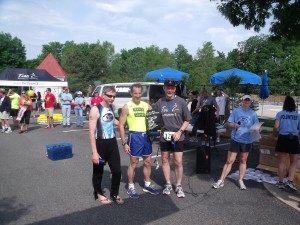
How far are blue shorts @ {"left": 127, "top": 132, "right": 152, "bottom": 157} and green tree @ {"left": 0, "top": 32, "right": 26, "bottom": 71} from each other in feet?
190

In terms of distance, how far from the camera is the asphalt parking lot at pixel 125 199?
13.6 ft

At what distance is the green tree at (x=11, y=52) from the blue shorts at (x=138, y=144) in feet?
190

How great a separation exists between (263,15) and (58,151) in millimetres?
6968

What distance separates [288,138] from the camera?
542 cm

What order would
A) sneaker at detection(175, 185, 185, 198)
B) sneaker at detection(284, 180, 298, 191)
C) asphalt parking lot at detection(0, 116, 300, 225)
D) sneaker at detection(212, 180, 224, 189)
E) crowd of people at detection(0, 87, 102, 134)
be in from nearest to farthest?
asphalt parking lot at detection(0, 116, 300, 225), sneaker at detection(175, 185, 185, 198), sneaker at detection(284, 180, 298, 191), sneaker at detection(212, 180, 224, 189), crowd of people at detection(0, 87, 102, 134)

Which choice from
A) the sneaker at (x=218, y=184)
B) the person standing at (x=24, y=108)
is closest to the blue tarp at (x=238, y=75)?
the person standing at (x=24, y=108)

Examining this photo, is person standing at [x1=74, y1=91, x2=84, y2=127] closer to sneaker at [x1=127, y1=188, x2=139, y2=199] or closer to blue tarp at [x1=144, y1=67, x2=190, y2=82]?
blue tarp at [x1=144, y1=67, x2=190, y2=82]

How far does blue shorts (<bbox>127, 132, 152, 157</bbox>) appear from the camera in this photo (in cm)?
481

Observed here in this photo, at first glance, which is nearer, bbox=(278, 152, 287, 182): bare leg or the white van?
bbox=(278, 152, 287, 182): bare leg

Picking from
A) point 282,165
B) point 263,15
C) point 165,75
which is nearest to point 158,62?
point 165,75

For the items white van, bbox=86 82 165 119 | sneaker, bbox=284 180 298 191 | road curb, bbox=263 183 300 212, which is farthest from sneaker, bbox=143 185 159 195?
white van, bbox=86 82 165 119

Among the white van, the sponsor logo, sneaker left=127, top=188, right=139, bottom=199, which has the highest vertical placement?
the sponsor logo

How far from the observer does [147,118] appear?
4852 millimetres

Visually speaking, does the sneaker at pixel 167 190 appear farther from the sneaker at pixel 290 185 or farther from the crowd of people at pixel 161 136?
the sneaker at pixel 290 185
